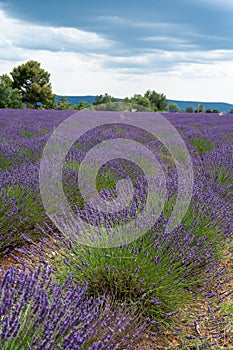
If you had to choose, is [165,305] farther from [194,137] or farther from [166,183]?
[194,137]

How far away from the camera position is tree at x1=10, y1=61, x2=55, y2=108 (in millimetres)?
33844

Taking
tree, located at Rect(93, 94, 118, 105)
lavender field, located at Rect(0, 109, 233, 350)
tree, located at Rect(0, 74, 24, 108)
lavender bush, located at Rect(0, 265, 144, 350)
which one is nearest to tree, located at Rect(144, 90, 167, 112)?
tree, located at Rect(93, 94, 118, 105)

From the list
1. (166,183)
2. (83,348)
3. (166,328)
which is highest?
(166,183)

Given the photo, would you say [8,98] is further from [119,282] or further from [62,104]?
[119,282]

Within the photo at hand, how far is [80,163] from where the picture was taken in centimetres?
393

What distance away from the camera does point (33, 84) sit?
33719 millimetres

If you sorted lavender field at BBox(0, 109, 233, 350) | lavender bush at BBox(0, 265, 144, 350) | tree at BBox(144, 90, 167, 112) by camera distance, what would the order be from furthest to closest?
tree at BBox(144, 90, 167, 112), lavender field at BBox(0, 109, 233, 350), lavender bush at BBox(0, 265, 144, 350)

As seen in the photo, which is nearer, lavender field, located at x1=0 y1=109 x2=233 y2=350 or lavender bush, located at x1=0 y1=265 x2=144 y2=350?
lavender bush, located at x1=0 y1=265 x2=144 y2=350

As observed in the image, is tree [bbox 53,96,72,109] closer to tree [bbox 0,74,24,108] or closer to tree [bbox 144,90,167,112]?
tree [bbox 0,74,24,108]

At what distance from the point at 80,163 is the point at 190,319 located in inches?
83.0

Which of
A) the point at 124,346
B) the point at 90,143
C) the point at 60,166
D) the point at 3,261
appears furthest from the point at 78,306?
the point at 90,143

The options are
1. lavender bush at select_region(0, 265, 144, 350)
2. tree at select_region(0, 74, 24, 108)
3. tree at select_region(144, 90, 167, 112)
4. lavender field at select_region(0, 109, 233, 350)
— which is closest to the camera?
lavender bush at select_region(0, 265, 144, 350)

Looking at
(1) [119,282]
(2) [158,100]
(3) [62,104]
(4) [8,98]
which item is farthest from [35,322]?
(2) [158,100]

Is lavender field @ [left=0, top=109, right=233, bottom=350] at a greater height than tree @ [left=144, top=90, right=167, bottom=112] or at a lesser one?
lesser
